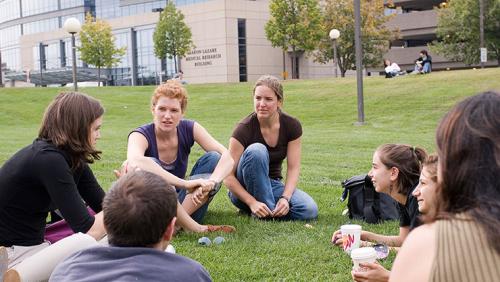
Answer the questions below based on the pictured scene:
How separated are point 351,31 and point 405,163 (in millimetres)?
43890

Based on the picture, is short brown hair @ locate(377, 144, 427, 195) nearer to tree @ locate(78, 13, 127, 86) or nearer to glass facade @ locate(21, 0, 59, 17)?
tree @ locate(78, 13, 127, 86)

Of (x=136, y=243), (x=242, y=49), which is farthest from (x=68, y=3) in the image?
(x=136, y=243)

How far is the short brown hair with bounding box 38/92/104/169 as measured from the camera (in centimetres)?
367

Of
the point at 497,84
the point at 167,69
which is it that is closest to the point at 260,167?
the point at 497,84

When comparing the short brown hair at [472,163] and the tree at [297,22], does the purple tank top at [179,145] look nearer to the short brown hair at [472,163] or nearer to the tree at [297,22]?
the short brown hair at [472,163]

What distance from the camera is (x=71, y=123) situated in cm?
369

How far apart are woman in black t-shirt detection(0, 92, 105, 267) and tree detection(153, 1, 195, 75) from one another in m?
46.3

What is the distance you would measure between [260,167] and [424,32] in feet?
170

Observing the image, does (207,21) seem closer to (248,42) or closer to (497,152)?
(248,42)

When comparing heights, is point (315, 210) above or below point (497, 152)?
below

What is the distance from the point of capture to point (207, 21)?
58469 millimetres

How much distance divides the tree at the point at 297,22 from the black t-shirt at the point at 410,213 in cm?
4201

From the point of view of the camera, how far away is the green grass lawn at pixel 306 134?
455cm

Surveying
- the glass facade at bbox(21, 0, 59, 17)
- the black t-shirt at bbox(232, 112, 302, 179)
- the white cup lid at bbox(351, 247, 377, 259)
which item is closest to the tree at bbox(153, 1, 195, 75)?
the glass facade at bbox(21, 0, 59, 17)
